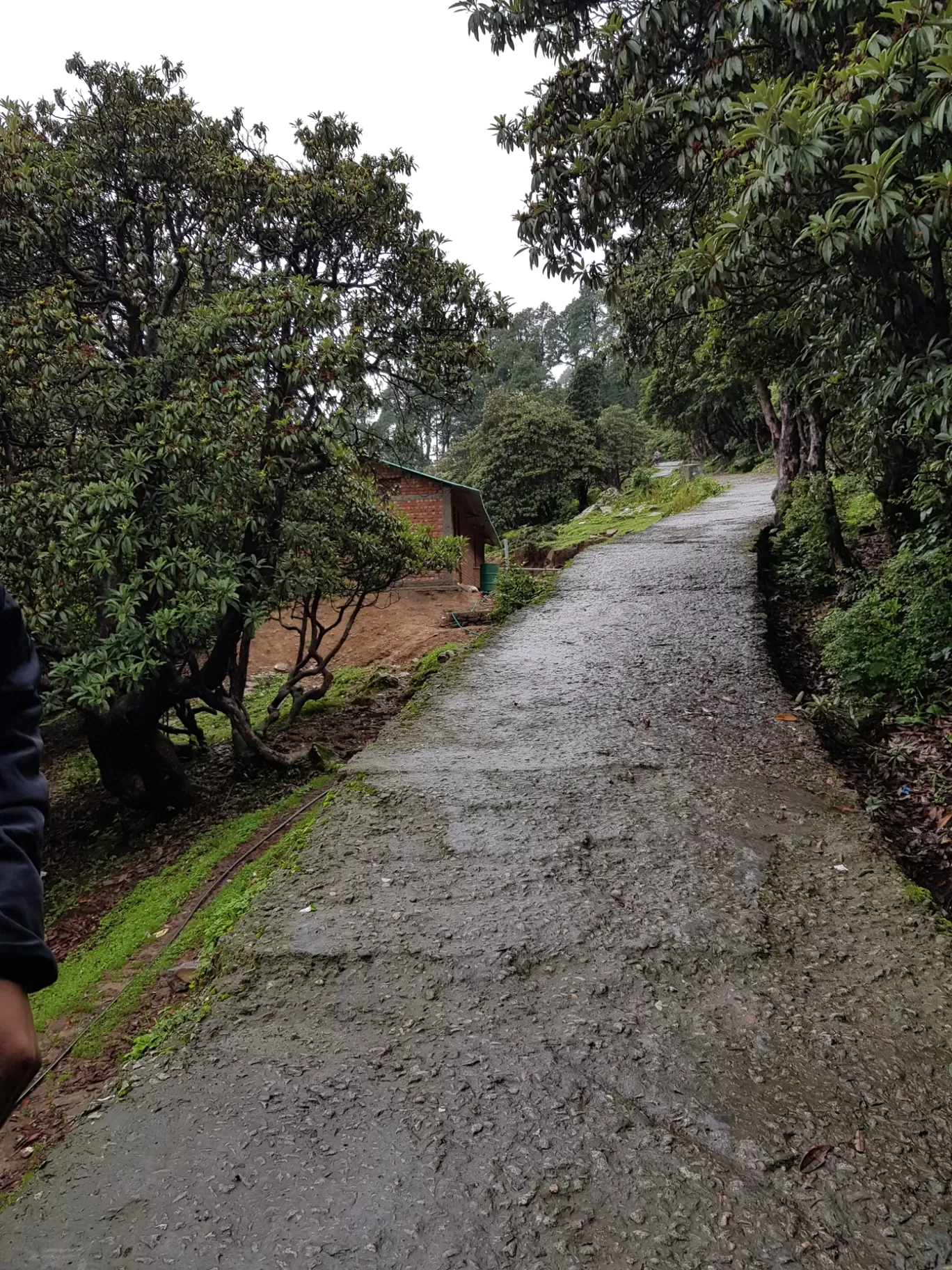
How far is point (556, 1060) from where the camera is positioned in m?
2.52

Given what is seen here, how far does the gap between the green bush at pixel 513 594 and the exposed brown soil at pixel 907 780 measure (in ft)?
12.5

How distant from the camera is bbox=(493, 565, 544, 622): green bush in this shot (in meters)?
9.87

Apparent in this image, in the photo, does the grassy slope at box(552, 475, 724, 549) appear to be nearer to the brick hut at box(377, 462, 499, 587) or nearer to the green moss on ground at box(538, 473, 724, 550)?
the green moss on ground at box(538, 473, 724, 550)

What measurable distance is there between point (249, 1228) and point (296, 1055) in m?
0.63

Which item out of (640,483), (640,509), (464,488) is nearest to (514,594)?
(464,488)

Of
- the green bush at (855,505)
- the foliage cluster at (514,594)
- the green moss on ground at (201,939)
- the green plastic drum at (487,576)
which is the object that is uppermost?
the green bush at (855,505)

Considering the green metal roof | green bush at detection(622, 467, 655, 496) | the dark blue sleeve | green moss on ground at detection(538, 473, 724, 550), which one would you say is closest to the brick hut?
the green metal roof

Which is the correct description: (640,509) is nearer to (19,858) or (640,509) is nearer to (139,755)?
(139,755)

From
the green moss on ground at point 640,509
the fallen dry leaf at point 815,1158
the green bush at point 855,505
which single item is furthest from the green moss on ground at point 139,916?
the green moss on ground at point 640,509

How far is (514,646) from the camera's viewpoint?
26.0 ft

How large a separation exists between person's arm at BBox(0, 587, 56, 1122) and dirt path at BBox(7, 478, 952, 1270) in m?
1.36

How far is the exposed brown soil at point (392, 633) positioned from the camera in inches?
559

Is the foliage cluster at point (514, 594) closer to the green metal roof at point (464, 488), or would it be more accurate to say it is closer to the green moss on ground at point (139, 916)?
the green moss on ground at point (139, 916)

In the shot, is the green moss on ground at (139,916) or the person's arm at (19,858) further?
the green moss on ground at (139,916)
